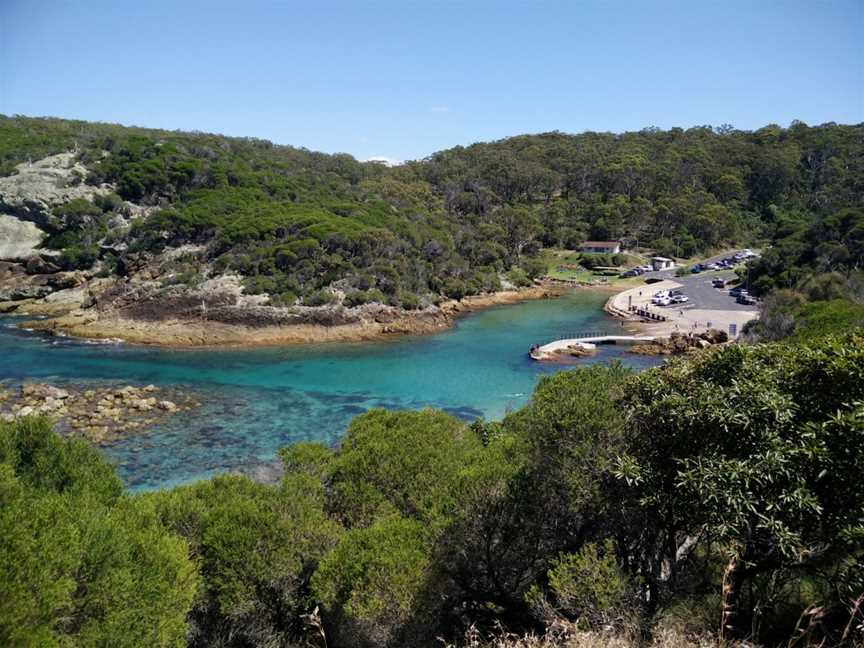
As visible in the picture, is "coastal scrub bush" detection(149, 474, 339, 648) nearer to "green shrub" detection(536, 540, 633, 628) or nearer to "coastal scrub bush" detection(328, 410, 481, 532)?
"coastal scrub bush" detection(328, 410, 481, 532)

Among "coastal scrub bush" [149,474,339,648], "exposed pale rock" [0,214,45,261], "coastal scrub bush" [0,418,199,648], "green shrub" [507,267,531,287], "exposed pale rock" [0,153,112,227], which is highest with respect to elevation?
"exposed pale rock" [0,153,112,227]

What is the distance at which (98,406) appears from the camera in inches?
1148

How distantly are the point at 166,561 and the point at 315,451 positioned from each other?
7093mm

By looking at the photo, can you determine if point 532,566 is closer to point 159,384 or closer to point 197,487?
point 197,487

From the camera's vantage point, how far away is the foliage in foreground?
22.5 feet

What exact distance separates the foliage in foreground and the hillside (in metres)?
35.9

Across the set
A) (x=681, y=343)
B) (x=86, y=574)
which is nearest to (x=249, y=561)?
(x=86, y=574)

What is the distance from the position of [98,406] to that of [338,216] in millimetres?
38591

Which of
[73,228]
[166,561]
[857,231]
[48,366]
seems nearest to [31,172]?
[73,228]

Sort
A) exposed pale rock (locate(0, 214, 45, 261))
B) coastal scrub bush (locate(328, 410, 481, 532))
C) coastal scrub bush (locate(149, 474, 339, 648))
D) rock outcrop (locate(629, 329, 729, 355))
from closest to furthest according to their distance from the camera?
coastal scrub bush (locate(149, 474, 339, 648)) < coastal scrub bush (locate(328, 410, 481, 532)) < rock outcrop (locate(629, 329, 729, 355)) < exposed pale rock (locate(0, 214, 45, 261))

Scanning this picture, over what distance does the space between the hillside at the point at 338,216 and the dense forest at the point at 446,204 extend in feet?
0.91

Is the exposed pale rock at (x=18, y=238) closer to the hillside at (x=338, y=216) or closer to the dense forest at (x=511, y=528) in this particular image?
the hillside at (x=338, y=216)

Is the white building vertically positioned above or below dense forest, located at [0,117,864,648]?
above

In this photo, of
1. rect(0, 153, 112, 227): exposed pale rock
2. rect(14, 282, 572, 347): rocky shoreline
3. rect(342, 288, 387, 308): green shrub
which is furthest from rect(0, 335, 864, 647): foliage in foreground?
rect(0, 153, 112, 227): exposed pale rock
